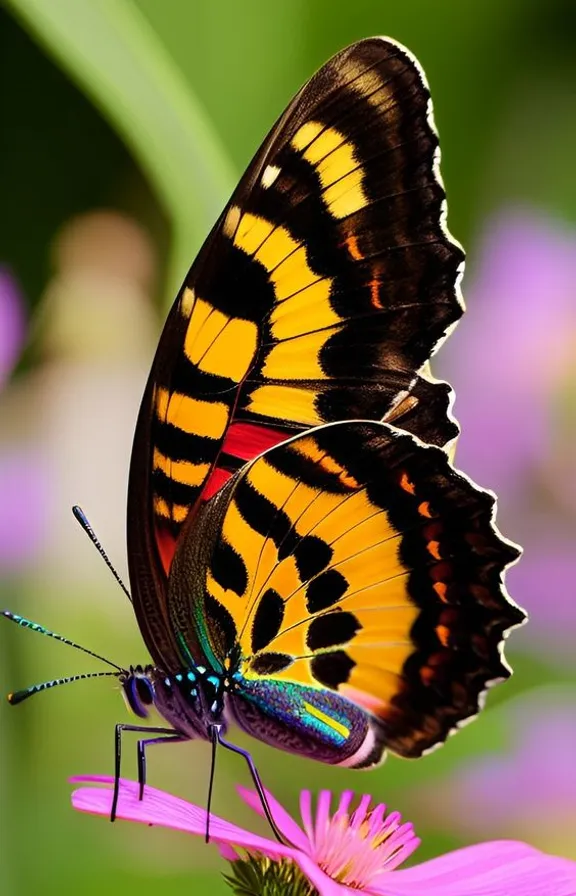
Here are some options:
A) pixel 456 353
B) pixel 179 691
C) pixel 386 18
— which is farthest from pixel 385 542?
pixel 386 18

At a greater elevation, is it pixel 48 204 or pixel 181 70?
pixel 181 70

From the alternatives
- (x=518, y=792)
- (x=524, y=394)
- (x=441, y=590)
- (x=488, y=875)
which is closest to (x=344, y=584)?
(x=441, y=590)

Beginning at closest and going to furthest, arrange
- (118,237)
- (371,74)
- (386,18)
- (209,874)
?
(371,74) → (209,874) → (118,237) → (386,18)

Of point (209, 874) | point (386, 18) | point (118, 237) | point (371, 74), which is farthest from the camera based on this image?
point (386, 18)

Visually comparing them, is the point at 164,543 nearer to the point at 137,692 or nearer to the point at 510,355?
the point at 137,692

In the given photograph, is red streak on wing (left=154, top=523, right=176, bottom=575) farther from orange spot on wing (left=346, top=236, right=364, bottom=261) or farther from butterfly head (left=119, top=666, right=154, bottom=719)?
orange spot on wing (left=346, top=236, right=364, bottom=261)

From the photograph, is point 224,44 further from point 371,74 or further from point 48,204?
point 371,74

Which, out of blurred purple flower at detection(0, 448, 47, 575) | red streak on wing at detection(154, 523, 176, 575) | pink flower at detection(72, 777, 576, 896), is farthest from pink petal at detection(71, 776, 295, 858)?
blurred purple flower at detection(0, 448, 47, 575)
